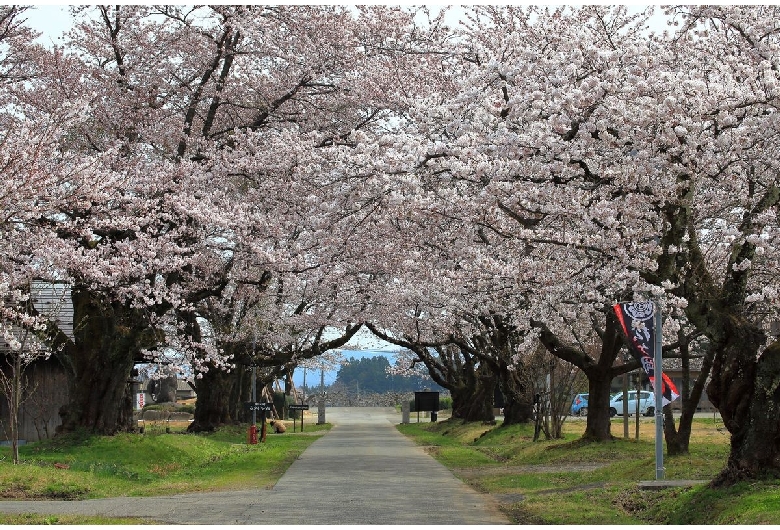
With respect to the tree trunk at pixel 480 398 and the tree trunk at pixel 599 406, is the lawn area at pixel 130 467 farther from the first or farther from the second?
the tree trunk at pixel 480 398

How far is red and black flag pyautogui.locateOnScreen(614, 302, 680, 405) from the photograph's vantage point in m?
13.9

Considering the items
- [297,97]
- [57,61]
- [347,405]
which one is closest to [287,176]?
[297,97]

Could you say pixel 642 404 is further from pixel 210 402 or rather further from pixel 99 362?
pixel 99 362

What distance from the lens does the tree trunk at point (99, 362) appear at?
70.6 feet

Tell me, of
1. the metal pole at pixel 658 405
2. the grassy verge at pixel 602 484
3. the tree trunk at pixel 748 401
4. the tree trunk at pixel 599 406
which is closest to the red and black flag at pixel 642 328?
the metal pole at pixel 658 405

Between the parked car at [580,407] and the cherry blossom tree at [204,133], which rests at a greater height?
the cherry blossom tree at [204,133]

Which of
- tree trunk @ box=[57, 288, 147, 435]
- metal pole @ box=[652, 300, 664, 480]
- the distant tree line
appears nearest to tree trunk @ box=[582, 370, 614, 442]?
metal pole @ box=[652, 300, 664, 480]

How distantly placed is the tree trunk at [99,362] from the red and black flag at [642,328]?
11711mm

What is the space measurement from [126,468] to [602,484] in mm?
9885

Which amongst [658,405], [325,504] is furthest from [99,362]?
[658,405]

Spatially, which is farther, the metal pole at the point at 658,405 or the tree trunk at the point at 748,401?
the metal pole at the point at 658,405

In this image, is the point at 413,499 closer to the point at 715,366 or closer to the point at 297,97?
the point at 715,366

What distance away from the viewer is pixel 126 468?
18.8 meters

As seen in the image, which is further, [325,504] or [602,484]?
[602,484]
